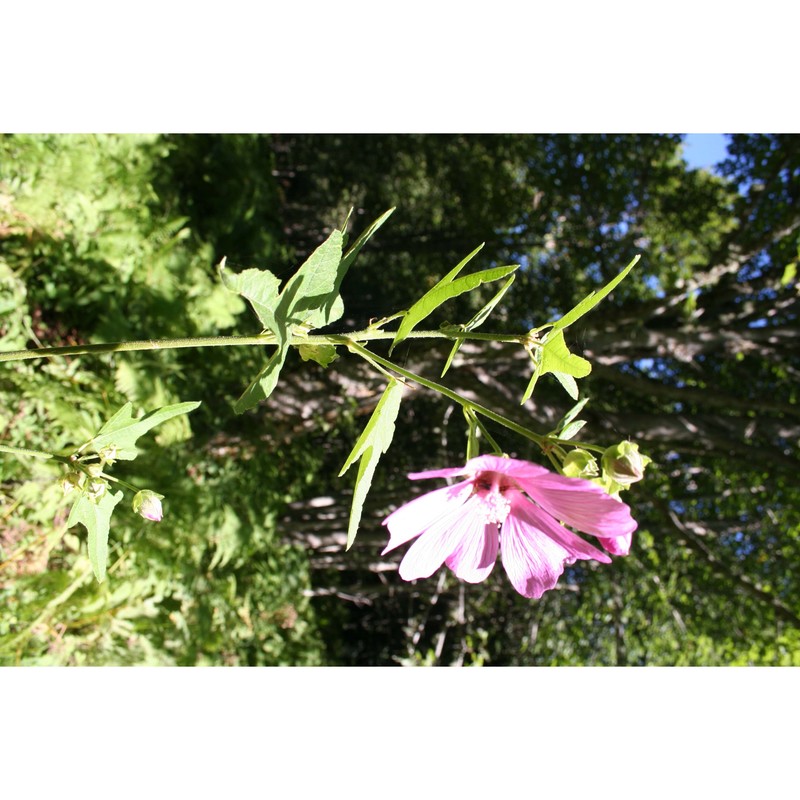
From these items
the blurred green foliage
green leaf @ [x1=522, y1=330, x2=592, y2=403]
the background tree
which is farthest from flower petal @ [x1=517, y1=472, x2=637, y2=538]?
the blurred green foliage

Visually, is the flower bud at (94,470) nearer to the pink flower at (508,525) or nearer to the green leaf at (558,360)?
the pink flower at (508,525)

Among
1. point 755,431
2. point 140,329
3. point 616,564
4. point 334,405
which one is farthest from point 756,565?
point 140,329

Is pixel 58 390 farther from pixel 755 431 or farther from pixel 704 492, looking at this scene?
pixel 704 492

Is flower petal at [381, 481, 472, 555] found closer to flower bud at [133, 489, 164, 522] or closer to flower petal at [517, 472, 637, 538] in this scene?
flower petal at [517, 472, 637, 538]

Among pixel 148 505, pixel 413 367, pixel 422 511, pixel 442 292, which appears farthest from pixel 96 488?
pixel 413 367

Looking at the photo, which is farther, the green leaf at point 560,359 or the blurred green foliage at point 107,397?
the blurred green foliage at point 107,397

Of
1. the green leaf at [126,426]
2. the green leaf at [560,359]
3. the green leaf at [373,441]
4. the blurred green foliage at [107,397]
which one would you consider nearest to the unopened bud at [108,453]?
the green leaf at [126,426]

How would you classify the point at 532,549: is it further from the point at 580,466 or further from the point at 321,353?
the point at 321,353
